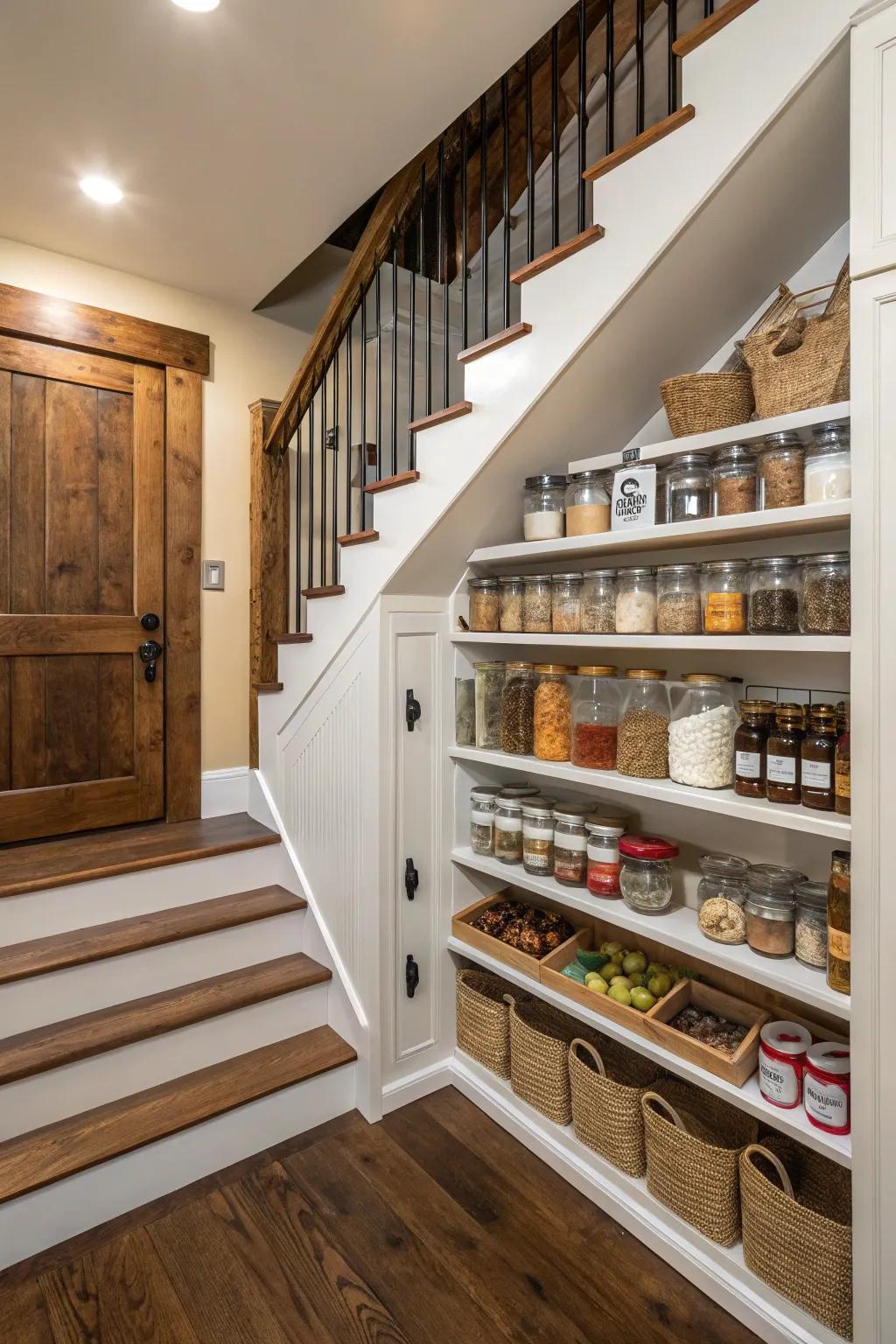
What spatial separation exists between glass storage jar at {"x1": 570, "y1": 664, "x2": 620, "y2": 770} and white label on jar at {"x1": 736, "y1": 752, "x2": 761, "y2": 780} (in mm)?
361

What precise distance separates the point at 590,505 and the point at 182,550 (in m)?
1.80

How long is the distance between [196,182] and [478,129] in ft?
2.85

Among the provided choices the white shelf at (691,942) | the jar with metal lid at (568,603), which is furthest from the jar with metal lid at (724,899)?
the jar with metal lid at (568,603)

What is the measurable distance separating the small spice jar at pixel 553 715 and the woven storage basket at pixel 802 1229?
0.96 meters

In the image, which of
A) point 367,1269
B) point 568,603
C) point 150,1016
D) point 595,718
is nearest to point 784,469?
point 568,603

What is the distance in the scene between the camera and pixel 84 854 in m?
2.44

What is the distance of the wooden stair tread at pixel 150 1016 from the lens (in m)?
1.82

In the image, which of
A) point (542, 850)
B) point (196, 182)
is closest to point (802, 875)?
point (542, 850)

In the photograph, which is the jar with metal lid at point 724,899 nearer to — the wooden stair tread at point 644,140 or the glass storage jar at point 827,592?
the glass storage jar at point 827,592

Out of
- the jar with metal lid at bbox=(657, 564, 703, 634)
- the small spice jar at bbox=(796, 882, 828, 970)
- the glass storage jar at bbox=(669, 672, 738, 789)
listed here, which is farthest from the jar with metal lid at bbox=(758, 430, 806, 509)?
the small spice jar at bbox=(796, 882, 828, 970)

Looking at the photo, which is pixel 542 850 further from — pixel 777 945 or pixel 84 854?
pixel 84 854

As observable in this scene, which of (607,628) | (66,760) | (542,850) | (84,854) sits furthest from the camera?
(66,760)

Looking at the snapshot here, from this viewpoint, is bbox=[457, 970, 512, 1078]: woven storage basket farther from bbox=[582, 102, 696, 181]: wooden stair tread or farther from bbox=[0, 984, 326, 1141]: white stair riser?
bbox=[582, 102, 696, 181]: wooden stair tread

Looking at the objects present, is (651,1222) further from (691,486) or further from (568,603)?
(691,486)
